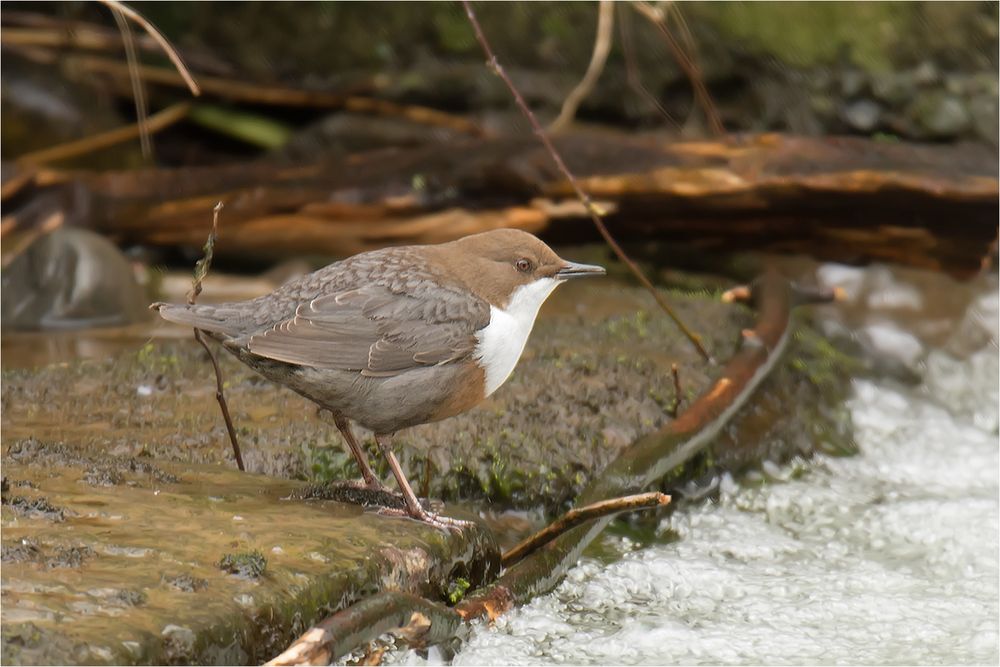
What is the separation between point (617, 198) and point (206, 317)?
330 cm

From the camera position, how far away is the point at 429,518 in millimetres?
3584

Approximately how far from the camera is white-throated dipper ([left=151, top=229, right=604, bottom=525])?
359cm

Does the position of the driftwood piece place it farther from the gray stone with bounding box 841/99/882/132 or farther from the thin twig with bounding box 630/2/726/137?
the gray stone with bounding box 841/99/882/132

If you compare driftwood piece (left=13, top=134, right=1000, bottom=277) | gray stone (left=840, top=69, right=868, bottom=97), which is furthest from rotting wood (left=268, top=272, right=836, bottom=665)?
gray stone (left=840, top=69, right=868, bottom=97)

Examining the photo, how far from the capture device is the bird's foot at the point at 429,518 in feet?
11.7

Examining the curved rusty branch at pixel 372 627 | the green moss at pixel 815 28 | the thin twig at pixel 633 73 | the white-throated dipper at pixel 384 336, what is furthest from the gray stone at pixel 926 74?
the curved rusty branch at pixel 372 627

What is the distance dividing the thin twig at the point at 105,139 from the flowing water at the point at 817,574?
16.2 ft

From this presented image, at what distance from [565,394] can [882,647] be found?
1652mm

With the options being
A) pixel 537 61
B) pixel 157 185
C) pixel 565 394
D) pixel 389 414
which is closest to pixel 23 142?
pixel 157 185

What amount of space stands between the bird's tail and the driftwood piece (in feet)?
9.76

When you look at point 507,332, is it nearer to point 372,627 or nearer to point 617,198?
point 372,627

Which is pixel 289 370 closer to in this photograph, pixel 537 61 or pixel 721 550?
pixel 721 550

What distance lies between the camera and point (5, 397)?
452cm

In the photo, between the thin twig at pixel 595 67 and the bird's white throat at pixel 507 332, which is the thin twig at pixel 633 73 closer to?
the thin twig at pixel 595 67
